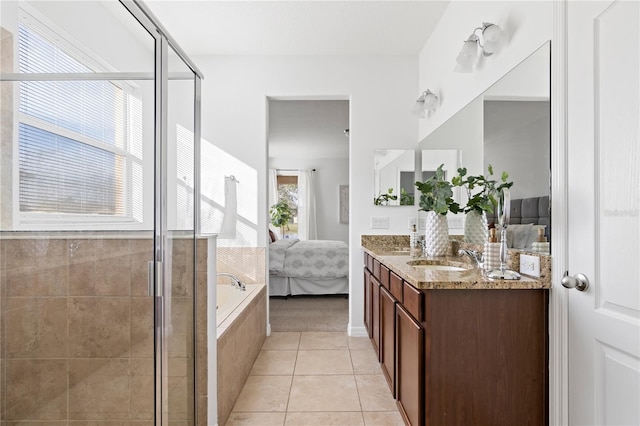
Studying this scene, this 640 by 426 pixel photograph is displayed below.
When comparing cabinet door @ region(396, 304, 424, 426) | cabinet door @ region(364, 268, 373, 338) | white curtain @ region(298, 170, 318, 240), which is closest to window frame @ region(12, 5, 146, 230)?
cabinet door @ region(396, 304, 424, 426)

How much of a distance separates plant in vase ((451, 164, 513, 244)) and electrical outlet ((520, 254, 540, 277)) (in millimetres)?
340

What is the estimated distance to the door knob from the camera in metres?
1.22

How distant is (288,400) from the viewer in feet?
6.81

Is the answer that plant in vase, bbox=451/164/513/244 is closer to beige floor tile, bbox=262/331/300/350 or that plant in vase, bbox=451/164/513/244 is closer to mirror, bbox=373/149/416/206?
mirror, bbox=373/149/416/206

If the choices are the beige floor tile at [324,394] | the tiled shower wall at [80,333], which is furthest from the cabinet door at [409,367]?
the tiled shower wall at [80,333]

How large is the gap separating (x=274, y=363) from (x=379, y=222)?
4.96ft

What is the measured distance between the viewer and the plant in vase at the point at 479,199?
5.89ft

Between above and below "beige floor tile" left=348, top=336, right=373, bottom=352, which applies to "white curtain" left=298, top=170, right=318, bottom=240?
above

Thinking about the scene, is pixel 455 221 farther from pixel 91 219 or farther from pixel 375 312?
pixel 91 219

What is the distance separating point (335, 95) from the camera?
127 inches

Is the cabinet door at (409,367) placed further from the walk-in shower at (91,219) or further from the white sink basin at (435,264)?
the walk-in shower at (91,219)

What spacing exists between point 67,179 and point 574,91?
5.99ft

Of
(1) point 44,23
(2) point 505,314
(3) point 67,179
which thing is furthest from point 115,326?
(2) point 505,314

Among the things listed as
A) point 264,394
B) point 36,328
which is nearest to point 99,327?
point 36,328
